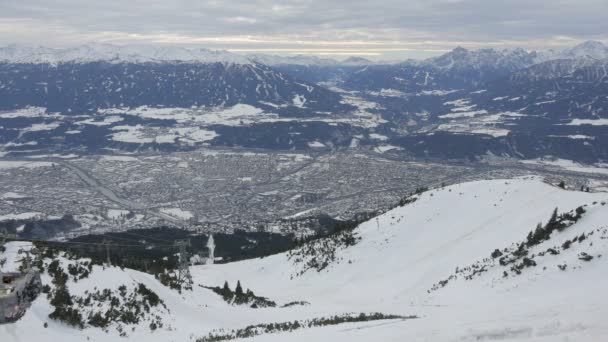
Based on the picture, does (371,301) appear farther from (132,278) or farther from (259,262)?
(259,262)

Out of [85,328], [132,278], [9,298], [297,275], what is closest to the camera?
[9,298]

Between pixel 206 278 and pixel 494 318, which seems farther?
pixel 206 278

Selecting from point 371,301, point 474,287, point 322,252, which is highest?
point 474,287

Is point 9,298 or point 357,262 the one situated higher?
point 9,298

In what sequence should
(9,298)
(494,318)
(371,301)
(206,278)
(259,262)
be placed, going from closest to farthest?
(494,318) < (9,298) < (371,301) < (206,278) < (259,262)

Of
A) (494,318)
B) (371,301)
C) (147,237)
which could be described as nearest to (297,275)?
(371,301)

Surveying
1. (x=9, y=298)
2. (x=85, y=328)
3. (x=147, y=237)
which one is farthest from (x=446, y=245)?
(x=147, y=237)
